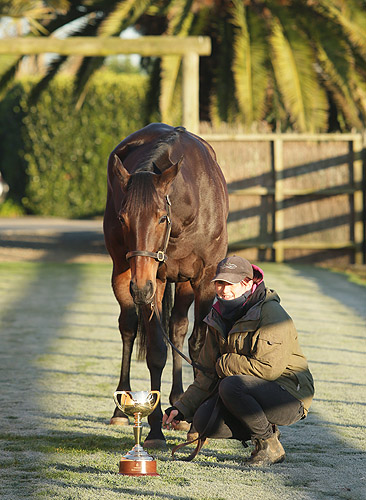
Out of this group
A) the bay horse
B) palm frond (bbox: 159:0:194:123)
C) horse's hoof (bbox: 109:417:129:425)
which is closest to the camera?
the bay horse

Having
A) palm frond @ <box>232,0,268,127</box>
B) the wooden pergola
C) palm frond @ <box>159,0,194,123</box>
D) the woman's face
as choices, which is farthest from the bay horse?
palm frond @ <box>159,0,194,123</box>

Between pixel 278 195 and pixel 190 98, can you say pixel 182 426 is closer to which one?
pixel 190 98

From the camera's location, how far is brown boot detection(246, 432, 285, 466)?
4023mm

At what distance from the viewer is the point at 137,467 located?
12.4ft

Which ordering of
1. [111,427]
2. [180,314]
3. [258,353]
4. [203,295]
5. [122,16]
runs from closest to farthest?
[258,353], [111,427], [203,295], [180,314], [122,16]

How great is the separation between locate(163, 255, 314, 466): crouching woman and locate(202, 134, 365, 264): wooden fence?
9.74m

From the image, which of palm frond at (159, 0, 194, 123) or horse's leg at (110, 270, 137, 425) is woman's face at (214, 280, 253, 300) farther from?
palm frond at (159, 0, 194, 123)

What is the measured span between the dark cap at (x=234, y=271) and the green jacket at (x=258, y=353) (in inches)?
6.5

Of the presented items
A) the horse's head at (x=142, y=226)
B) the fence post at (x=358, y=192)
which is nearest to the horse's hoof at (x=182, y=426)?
the horse's head at (x=142, y=226)

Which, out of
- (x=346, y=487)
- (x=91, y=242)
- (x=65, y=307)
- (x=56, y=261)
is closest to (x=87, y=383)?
(x=346, y=487)

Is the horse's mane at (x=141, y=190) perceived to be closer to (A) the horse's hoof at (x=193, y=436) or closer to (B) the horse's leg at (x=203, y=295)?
(B) the horse's leg at (x=203, y=295)

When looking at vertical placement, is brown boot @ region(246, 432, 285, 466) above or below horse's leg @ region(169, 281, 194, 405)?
above

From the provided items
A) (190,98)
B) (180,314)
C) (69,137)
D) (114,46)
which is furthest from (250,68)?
(69,137)

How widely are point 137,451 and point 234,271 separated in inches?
37.9
